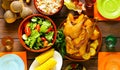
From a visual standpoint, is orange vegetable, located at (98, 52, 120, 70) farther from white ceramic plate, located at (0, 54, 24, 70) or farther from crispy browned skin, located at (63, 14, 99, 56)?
white ceramic plate, located at (0, 54, 24, 70)

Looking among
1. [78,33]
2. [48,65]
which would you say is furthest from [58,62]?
[78,33]

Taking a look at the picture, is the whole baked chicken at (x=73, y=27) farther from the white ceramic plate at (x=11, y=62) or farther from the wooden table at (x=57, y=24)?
the white ceramic plate at (x=11, y=62)

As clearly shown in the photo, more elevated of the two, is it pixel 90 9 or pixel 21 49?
pixel 90 9

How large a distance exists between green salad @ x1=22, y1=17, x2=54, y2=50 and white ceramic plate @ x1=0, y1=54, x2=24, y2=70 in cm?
8

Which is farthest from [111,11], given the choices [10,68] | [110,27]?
[10,68]

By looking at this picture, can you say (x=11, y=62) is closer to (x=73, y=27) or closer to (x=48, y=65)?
(x=48, y=65)

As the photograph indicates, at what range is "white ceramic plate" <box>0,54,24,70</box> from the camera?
1417 mm

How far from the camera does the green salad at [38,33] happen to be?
4.52 ft

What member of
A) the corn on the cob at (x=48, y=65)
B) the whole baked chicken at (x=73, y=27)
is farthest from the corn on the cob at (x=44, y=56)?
the whole baked chicken at (x=73, y=27)

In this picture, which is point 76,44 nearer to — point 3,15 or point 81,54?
point 81,54

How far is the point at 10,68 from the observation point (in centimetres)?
142

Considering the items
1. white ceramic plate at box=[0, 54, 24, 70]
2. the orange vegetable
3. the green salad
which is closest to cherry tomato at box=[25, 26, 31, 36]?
the green salad

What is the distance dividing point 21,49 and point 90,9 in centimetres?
32

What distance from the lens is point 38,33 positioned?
138 centimetres
